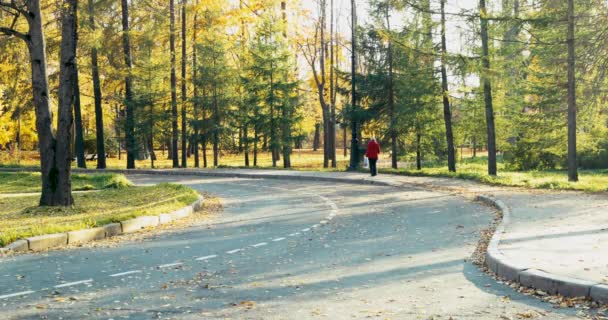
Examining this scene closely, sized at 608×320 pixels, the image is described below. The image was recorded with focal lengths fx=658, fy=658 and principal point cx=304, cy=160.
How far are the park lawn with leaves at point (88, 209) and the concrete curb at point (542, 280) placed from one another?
7152 mm

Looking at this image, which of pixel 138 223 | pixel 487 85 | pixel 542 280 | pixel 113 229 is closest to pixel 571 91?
pixel 487 85

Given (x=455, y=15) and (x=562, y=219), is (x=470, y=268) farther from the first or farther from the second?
(x=455, y=15)

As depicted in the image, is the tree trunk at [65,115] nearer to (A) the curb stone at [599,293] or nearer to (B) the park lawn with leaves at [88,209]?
(B) the park lawn with leaves at [88,209]

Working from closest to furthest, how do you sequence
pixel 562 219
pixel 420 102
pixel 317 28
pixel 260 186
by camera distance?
pixel 562 219
pixel 260 186
pixel 420 102
pixel 317 28

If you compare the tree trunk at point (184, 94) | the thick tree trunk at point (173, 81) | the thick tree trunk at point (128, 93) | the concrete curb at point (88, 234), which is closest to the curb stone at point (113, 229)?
the concrete curb at point (88, 234)

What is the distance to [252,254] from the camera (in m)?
9.65

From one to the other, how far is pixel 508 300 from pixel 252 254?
4.12m

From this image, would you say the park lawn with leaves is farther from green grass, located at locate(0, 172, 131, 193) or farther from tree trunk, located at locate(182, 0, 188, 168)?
tree trunk, located at locate(182, 0, 188, 168)

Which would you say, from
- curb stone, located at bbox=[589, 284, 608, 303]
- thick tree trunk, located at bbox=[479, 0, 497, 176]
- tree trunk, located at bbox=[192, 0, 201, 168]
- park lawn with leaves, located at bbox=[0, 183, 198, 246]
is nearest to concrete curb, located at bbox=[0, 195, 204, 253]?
park lawn with leaves, located at bbox=[0, 183, 198, 246]

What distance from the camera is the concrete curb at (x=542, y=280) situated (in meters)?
6.48

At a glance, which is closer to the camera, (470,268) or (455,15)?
(470,268)

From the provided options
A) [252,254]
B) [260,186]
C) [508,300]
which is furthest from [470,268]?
[260,186]

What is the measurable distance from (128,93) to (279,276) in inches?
1315

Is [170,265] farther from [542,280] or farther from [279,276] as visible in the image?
[542,280]
